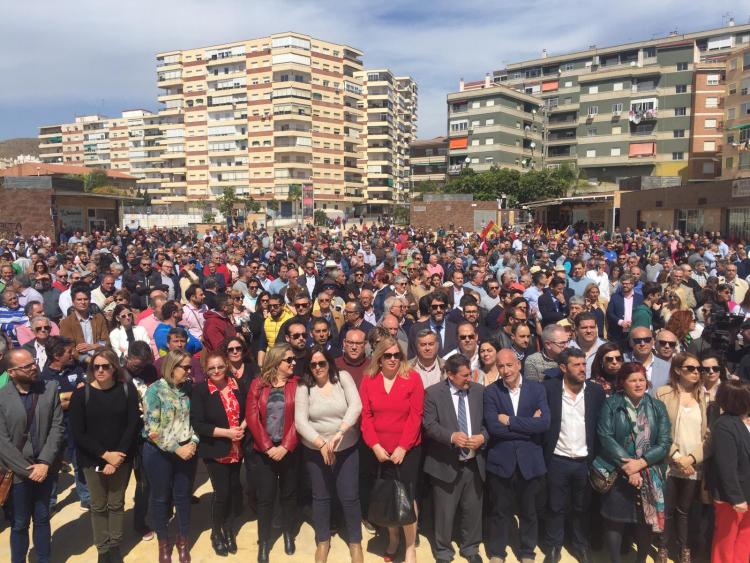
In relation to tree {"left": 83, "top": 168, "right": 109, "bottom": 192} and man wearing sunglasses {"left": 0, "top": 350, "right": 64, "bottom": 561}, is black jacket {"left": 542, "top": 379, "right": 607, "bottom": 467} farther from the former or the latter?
tree {"left": 83, "top": 168, "right": 109, "bottom": 192}

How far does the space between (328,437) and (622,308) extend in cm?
459

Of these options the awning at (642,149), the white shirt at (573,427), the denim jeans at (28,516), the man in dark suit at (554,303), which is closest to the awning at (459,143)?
the awning at (642,149)

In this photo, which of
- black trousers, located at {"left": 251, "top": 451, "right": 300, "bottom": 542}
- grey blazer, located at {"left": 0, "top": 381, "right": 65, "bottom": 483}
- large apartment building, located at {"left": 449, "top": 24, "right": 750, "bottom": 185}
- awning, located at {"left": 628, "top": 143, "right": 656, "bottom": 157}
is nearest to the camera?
grey blazer, located at {"left": 0, "top": 381, "right": 65, "bottom": 483}

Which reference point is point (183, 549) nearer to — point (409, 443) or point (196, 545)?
point (196, 545)

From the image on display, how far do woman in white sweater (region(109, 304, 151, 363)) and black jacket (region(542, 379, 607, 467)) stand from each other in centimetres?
389

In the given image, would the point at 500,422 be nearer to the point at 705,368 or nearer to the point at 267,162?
the point at 705,368

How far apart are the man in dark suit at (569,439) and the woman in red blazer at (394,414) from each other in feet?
3.20

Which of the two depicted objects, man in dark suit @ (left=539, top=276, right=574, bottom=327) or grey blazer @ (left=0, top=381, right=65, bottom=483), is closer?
grey blazer @ (left=0, top=381, right=65, bottom=483)

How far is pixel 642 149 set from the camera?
195 ft

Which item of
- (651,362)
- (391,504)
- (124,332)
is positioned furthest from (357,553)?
(124,332)

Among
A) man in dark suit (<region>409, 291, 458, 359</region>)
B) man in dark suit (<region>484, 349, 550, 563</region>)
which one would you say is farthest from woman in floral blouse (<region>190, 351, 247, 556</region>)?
man in dark suit (<region>409, 291, 458, 359</region>)

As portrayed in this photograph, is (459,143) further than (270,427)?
Yes

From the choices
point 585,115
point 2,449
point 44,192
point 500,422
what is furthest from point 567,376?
point 585,115

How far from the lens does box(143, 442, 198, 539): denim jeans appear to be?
381 cm
